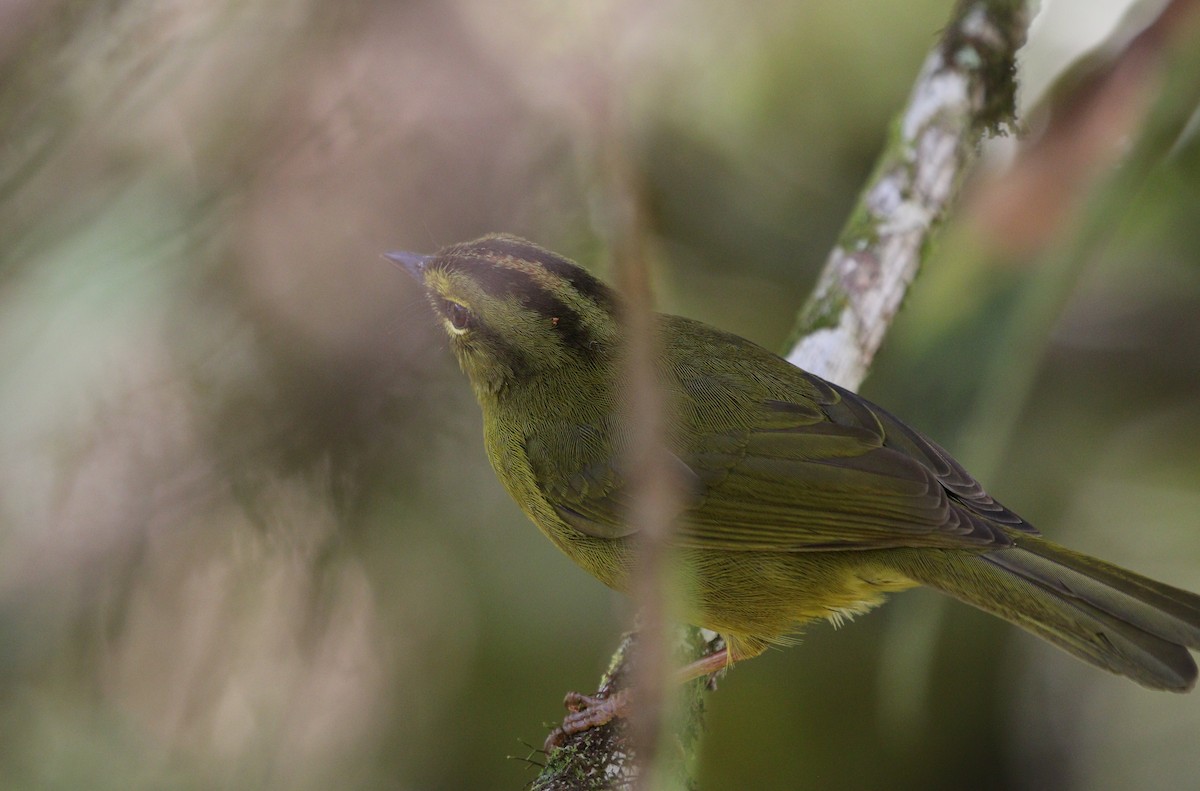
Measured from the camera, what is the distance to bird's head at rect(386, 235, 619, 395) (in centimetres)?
299

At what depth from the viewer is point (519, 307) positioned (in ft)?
9.95

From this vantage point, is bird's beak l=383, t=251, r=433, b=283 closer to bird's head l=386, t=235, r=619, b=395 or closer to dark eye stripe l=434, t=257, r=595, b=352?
bird's head l=386, t=235, r=619, b=395

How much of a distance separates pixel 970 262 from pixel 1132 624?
62.2 inches

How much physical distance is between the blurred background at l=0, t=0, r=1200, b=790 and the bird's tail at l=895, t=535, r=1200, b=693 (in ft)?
2.31

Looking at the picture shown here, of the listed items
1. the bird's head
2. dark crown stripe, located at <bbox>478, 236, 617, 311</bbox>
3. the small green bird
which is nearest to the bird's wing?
the small green bird

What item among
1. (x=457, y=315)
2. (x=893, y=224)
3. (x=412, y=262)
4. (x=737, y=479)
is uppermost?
(x=893, y=224)

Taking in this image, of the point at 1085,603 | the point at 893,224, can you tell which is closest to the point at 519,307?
the point at 893,224

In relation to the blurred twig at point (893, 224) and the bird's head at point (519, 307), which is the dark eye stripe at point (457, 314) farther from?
the blurred twig at point (893, 224)

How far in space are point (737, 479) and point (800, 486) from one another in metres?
0.17

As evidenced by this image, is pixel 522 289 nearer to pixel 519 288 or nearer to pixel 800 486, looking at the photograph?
pixel 519 288

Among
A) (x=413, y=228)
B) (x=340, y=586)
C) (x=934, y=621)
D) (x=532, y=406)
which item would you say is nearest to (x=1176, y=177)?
(x=934, y=621)

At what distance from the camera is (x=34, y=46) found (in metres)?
3.55

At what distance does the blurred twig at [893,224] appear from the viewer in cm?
277

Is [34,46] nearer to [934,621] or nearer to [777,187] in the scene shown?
[777,187]
